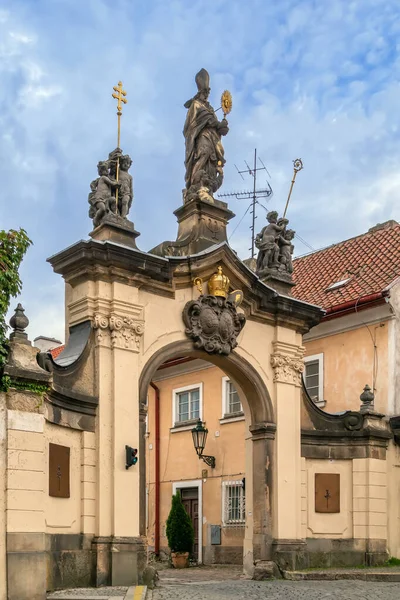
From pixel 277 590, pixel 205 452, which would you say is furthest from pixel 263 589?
pixel 205 452

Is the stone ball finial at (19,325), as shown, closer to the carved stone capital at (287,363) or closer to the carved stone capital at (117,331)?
A: the carved stone capital at (117,331)

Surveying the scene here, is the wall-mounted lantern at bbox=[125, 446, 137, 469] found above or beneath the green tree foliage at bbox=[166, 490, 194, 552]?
above

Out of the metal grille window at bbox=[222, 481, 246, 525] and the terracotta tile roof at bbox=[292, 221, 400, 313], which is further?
the metal grille window at bbox=[222, 481, 246, 525]

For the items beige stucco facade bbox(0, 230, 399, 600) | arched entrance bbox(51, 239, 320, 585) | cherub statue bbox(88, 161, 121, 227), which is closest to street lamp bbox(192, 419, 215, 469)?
beige stucco facade bbox(0, 230, 399, 600)

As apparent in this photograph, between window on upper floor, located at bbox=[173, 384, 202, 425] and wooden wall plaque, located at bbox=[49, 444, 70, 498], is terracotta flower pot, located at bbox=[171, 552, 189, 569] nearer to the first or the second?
window on upper floor, located at bbox=[173, 384, 202, 425]

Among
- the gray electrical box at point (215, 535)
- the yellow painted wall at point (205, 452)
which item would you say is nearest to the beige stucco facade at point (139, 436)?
the yellow painted wall at point (205, 452)

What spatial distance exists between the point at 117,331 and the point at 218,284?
2567 mm

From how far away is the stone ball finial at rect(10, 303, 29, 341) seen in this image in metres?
13.2

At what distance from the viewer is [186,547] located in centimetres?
2334

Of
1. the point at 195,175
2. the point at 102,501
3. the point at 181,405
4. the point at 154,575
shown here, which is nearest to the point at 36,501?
the point at 102,501

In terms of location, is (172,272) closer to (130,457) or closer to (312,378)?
(130,457)

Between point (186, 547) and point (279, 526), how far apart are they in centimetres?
613

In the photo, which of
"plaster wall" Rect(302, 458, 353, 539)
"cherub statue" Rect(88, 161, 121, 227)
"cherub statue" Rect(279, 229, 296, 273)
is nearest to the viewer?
"cherub statue" Rect(88, 161, 121, 227)

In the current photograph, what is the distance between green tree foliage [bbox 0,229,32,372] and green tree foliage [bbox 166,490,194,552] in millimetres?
12016
